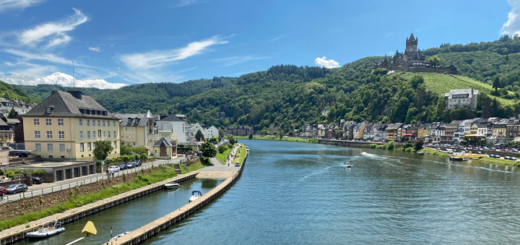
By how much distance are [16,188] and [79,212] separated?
562 cm

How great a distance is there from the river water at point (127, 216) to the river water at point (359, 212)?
10.4 feet

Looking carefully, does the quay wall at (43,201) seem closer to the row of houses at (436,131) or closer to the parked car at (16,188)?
the parked car at (16,188)

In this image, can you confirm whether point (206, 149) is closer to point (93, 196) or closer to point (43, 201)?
point (93, 196)

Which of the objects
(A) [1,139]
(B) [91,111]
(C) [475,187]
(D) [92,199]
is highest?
(B) [91,111]

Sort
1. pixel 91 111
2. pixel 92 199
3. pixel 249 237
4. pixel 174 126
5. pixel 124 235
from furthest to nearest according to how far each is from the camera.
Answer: pixel 174 126
pixel 91 111
pixel 92 199
pixel 249 237
pixel 124 235

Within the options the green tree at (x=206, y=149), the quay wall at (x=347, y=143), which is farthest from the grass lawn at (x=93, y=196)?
the quay wall at (x=347, y=143)

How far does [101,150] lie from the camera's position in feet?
132

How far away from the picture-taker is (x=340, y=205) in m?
33.1

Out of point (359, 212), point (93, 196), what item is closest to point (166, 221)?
point (93, 196)

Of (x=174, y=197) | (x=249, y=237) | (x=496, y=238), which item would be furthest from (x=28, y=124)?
(x=496, y=238)

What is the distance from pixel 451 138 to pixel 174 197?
104 meters

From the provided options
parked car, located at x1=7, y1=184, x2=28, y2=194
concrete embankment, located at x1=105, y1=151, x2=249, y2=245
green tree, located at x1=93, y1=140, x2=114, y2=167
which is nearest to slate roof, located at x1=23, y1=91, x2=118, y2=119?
green tree, located at x1=93, y1=140, x2=114, y2=167

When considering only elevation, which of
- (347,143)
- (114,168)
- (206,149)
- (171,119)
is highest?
(171,119)

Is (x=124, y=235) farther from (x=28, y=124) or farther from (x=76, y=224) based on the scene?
(x=28, y=124)
